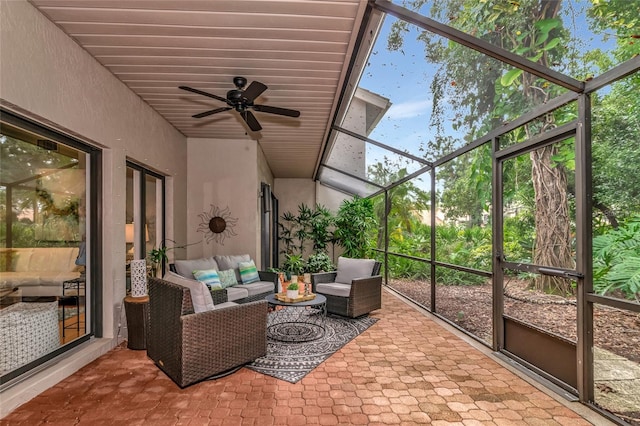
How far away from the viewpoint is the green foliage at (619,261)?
2.22m

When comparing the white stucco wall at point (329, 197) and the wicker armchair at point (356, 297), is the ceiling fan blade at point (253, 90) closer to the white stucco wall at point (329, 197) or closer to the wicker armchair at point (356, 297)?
the wicker armchair at point (356, 297)

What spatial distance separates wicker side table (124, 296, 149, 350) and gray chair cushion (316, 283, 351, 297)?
243 cm

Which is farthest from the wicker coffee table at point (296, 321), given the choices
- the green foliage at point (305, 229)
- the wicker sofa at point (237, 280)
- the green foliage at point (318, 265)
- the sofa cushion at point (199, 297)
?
the green foliage at point (305, 229)

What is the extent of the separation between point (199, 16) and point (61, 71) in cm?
136

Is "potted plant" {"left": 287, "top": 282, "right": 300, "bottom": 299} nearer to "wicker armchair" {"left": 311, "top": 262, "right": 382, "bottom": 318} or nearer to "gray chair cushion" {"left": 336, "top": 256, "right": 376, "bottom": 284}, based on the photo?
"wicker armchair" {"left": 311, "top": 262, "right": 382, "bottom": 318}

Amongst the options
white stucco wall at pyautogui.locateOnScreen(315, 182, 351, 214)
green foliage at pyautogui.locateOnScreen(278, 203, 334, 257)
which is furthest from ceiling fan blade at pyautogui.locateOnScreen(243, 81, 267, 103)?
white stucco wall at pyautogui.locateOnScreen(315, 182, 351, 214)

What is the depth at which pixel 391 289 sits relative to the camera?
743 centimetres

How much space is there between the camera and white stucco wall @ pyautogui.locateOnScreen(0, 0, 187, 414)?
8.25ft

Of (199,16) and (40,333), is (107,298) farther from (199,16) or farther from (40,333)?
(199,16)

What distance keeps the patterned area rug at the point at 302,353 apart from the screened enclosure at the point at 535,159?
1554 millimetres

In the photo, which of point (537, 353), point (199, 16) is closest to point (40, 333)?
point (199, 16)

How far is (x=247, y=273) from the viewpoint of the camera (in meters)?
5.35

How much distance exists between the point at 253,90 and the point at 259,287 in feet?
9.54

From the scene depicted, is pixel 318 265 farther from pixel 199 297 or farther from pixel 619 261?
pixel 619 261
